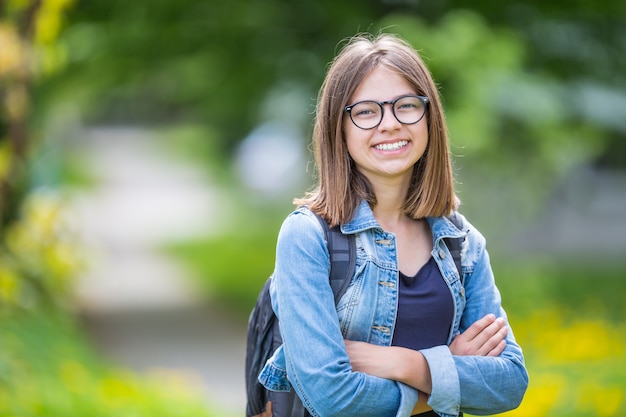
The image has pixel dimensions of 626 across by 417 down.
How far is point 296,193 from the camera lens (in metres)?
9.43

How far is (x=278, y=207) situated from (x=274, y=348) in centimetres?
1815

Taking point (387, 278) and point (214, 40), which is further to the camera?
point (214, 40)

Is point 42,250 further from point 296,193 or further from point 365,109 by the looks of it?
point 365,109

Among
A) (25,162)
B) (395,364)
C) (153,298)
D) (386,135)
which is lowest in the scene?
(395,364)

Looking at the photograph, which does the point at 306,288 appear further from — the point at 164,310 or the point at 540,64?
the point at 164,310

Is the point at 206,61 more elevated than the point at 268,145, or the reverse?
the point at 268,145

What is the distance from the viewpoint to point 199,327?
10.7 metres

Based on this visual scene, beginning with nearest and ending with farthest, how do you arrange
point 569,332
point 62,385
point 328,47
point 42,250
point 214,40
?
point 62,385 < point 42,250 < point 569,332 < point 328,47 < point 214,40

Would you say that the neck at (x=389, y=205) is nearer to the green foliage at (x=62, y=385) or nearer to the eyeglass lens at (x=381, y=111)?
the eyeglass lens at (x=381, y=111)

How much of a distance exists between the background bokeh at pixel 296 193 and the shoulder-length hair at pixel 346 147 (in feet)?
1.92

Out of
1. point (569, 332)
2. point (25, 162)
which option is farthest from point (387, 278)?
point (569, 332)

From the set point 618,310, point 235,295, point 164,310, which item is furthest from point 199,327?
point 618,310

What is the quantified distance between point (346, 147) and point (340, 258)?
0.33 m

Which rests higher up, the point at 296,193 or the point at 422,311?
the point at 296,193
